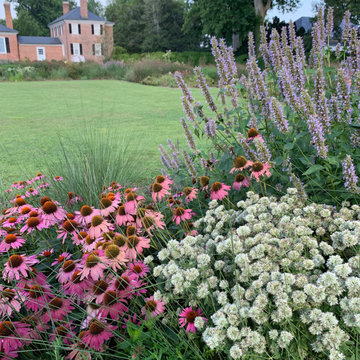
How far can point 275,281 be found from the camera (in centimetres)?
128

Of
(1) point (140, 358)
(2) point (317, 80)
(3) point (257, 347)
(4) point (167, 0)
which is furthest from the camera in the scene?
(4) point (167, 0)

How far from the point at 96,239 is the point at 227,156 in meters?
0.97

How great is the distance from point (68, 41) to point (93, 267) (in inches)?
1753

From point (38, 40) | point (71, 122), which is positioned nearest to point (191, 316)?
point (71, 122)

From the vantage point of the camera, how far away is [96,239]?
70.7 inches

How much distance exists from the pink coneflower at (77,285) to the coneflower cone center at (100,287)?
0.04 metres

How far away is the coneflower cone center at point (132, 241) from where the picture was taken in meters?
1.69

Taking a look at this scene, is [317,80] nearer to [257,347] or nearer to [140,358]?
[257,347]

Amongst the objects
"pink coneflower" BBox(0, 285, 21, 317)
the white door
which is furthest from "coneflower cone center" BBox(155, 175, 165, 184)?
the white door

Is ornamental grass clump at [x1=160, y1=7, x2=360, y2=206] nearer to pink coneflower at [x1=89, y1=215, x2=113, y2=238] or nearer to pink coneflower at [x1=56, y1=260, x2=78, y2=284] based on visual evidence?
pink coneflower at [x1=89, y1=215, x2=113, y2=238]

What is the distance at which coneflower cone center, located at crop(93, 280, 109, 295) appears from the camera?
Result: 5.22 feet

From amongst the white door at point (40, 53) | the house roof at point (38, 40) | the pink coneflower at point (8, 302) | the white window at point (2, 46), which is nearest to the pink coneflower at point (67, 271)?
the pink coneflower at point (8, 302)

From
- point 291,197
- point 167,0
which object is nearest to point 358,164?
point 291,197

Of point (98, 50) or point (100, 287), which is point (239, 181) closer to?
point (100, 287)
